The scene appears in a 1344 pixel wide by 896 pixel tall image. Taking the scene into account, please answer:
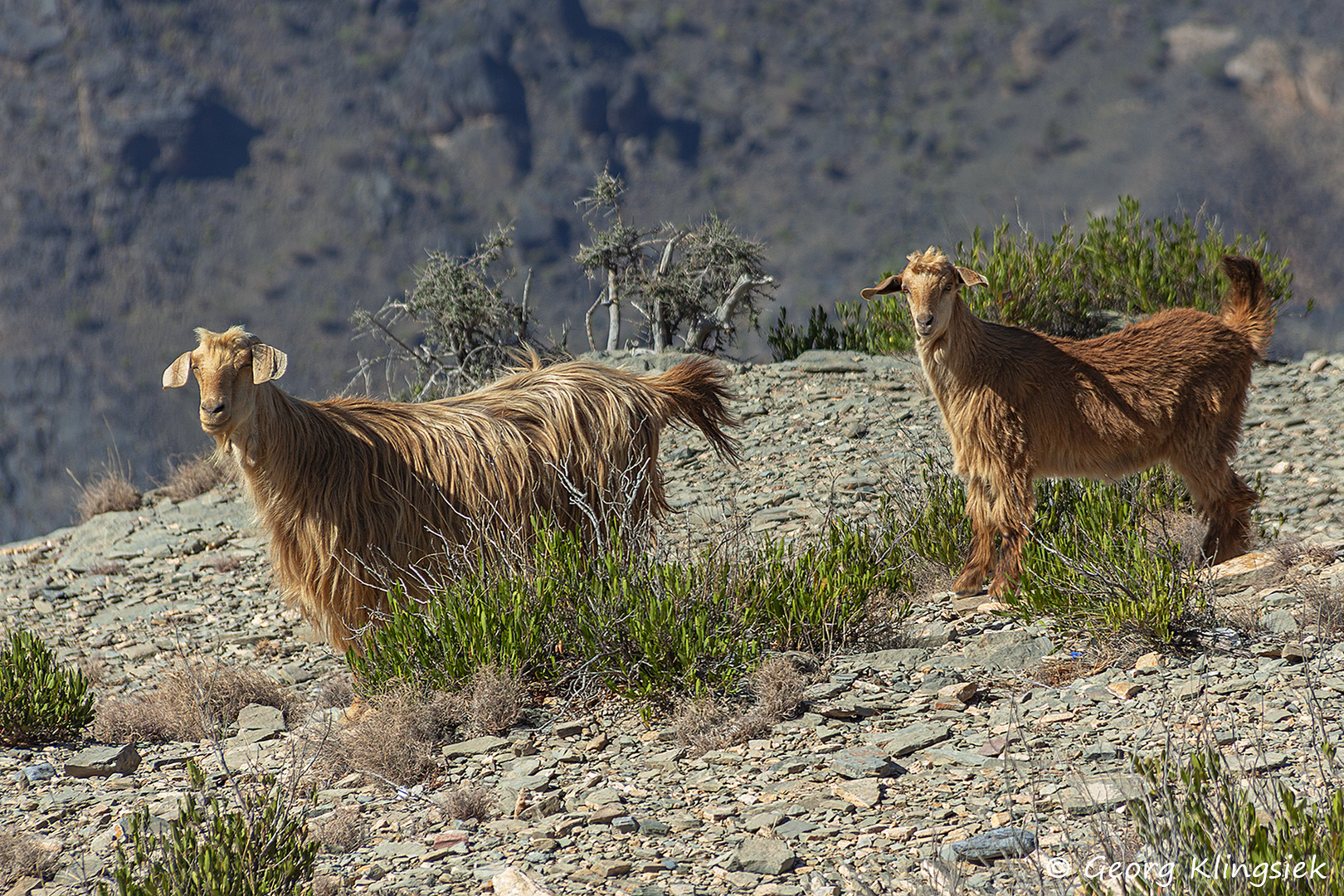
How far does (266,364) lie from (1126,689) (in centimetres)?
391

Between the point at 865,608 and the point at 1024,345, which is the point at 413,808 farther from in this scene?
the point at 1024,345

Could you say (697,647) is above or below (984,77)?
below

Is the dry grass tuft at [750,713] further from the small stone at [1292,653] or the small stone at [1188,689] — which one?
the small stone at [1292,653]

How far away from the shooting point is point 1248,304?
6.55 m

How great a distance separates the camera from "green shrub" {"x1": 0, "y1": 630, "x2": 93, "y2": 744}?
18.0 feet

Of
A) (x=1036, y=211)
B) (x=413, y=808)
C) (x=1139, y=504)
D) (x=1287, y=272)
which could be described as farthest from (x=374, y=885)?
(x=1036, y=211)

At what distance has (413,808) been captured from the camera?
4.30 meters

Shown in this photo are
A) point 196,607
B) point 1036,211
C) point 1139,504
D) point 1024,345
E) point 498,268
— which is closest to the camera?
point 1024,345

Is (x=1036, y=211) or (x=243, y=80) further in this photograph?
(x=243, y=80)

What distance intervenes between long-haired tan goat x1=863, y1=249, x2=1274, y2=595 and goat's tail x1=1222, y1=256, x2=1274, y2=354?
0.05m

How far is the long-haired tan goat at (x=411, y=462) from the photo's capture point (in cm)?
554

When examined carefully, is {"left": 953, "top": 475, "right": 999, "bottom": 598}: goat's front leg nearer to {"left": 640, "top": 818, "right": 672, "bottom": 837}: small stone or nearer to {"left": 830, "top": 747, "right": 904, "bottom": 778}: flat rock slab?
{"left": 830, "top": 747, "right": 904, "bottom": 778}: flat rock slab

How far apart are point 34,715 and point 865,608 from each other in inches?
154

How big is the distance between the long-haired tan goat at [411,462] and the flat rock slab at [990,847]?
2.31 m
